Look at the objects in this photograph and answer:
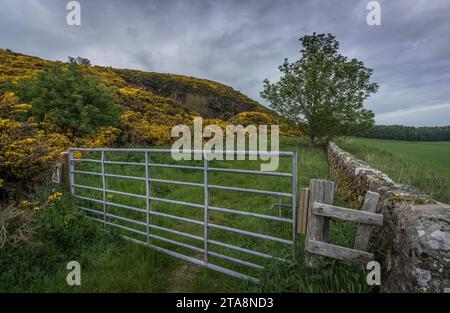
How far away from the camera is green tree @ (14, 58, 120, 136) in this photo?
970cm

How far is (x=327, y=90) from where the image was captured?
14875mm

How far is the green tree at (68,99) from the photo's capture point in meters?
9.70

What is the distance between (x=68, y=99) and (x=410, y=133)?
41.5m

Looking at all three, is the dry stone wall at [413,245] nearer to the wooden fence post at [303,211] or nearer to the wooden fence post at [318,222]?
the wooden fence post at [318,222]

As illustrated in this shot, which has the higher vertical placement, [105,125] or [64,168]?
[105,125]

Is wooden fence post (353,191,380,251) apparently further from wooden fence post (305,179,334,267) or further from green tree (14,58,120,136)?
green tree (14,58,120,136)

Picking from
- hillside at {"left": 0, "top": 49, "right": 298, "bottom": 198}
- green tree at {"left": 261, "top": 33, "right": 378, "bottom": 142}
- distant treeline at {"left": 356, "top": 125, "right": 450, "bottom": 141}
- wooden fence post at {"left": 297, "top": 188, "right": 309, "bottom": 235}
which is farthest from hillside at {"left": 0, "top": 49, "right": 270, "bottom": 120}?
distant treeline at {"left": 356, "top": 125, "right": 450, "bottom": 141}

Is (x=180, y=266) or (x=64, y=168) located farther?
(x=64, y=168)

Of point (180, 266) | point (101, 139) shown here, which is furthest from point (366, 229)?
point (101, 139)

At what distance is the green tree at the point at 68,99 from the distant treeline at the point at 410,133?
31489mm

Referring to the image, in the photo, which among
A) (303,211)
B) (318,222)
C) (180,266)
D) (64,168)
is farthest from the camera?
(64,168)

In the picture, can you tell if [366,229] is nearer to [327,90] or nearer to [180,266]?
[180,266]
